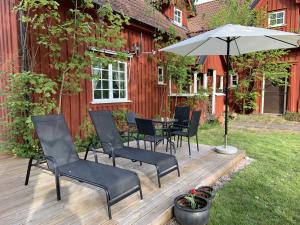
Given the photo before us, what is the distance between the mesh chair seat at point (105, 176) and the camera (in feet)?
8.45

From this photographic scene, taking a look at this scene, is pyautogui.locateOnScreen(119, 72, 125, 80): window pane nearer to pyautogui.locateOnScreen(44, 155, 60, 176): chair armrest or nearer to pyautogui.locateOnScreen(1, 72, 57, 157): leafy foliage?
pyautogui.locateOnScreen(1, 72, 57, 157): leafy foliage

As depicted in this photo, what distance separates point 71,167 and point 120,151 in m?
1.01

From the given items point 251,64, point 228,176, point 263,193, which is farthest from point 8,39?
point 251,64

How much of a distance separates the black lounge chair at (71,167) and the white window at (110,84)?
2.92 metres

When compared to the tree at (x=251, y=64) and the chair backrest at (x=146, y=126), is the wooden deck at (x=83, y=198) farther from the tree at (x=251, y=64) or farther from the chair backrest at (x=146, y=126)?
the tree at (x=251, y=64)

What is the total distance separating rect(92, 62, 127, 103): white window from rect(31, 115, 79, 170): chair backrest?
2.82 metres

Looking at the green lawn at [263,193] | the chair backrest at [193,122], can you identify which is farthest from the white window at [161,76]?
the green lawn at [263,193]

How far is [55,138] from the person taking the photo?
3363 millimetres

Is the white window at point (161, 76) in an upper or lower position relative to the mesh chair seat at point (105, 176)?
upper

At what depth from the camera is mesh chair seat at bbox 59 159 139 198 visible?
258cm

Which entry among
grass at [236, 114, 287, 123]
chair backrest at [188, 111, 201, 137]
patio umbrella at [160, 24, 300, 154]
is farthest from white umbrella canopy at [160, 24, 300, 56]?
grass at [236, 114, 287, 123]

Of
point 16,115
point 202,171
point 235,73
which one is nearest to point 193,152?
point 202,171

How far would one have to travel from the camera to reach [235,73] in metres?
13.2

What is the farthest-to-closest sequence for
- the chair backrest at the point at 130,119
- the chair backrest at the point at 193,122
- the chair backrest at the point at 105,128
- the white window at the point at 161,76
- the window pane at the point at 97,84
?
the white window at the point at 161,76
the window pane at the point at 97,84
the chair backrest at the point at 130,119
the chair backrest at the point at 193,122
the chair backrest at the point at 105,128
